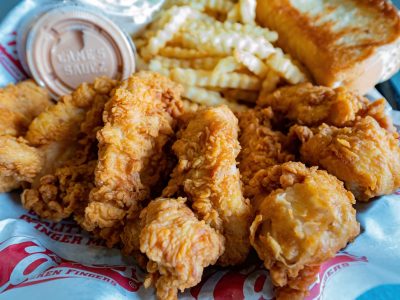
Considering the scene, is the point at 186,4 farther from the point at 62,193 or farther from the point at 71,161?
the point at 62,193

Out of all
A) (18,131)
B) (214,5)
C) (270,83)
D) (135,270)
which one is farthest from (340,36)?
(18,131)

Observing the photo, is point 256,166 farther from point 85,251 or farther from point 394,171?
point 85,251

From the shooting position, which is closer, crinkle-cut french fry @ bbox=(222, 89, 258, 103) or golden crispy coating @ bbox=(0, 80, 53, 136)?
golden crispy coating @ bbox=(0, 80, 53, 136)

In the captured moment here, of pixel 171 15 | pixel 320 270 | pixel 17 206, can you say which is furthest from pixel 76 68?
pixel 320 270

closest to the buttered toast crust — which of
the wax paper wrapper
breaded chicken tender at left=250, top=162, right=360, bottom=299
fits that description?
the wax paper wrapper

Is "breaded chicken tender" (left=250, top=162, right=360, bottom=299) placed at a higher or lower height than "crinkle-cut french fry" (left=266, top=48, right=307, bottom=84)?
lower

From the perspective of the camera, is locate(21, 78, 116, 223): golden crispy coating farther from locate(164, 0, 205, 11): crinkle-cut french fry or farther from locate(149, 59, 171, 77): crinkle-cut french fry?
locate(164, 0, 205, 11): crinkle-cut french fry

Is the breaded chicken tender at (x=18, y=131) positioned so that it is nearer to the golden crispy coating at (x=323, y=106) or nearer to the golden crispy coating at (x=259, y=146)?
the golden crispy coating at (x=259, y=146)
